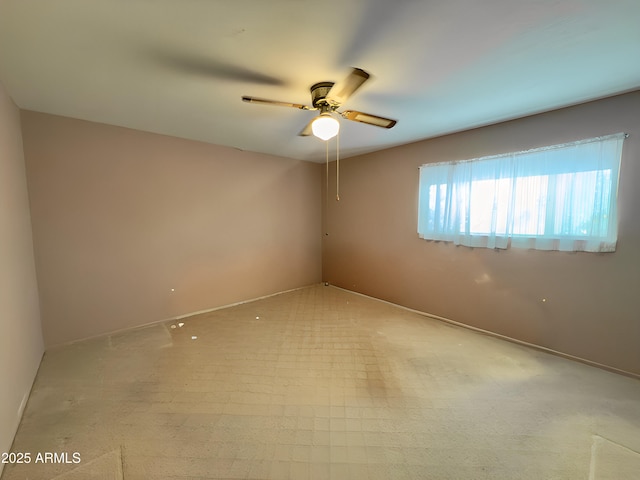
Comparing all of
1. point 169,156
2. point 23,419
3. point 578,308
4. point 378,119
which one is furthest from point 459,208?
point 23,419

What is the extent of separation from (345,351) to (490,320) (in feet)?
5.48

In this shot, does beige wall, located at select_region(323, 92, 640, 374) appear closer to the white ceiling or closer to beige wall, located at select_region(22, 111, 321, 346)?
the white ceiling

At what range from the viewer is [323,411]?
167cm

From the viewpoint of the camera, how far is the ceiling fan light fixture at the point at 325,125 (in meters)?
1.79

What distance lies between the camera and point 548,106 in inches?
87.3

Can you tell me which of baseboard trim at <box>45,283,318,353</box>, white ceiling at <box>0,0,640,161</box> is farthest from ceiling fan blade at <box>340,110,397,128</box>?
baseboard trim at <box>45,283,318,353</box>

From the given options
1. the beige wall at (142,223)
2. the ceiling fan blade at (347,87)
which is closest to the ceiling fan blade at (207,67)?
the ceiling fan blade at (347,87)

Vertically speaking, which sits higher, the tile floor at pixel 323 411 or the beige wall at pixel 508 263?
the beige wall at pixel 508 263

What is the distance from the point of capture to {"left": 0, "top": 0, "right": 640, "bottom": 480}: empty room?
4.29ft

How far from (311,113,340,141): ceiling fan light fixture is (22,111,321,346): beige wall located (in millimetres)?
2064

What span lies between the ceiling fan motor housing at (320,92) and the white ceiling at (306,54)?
0.18 feet

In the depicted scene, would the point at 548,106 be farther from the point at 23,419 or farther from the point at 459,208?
the point at 23,419

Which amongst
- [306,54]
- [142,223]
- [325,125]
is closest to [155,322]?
[142,223]

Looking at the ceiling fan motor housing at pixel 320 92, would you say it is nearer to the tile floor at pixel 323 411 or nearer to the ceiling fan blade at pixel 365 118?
the ceiling fan blade at pixel 365 118
